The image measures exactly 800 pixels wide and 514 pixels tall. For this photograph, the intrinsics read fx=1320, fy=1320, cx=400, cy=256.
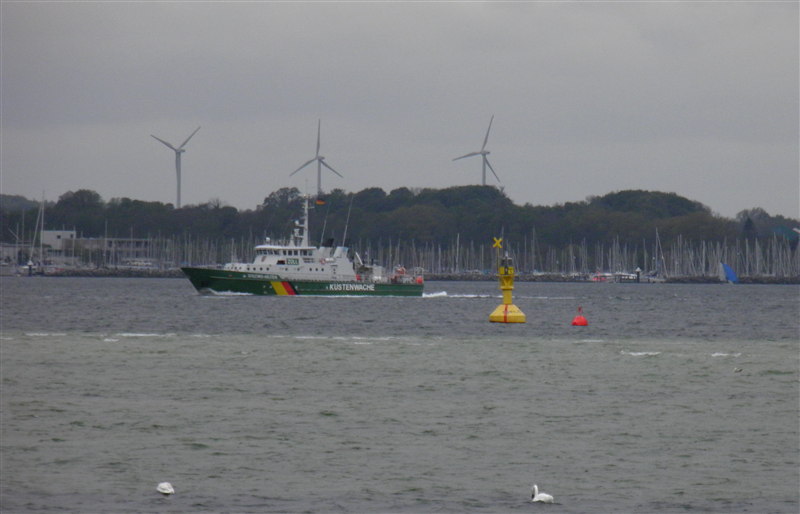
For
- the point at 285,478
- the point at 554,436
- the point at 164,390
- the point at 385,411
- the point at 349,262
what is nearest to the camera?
the point at 285,478

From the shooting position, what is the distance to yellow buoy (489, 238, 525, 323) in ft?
181

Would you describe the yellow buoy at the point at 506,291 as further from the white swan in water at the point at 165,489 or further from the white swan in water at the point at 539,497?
the white swan in water at the point at 165,489

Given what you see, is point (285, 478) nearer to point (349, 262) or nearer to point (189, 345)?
point (189, 345)

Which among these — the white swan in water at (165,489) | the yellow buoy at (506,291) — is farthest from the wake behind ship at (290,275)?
the white swan in water at (165,489)

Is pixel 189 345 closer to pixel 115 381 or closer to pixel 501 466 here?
pixel 115 381

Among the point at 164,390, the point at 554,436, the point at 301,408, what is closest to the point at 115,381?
the point at 164,390

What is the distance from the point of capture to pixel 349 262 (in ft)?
371

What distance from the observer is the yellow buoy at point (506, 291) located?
55291mm

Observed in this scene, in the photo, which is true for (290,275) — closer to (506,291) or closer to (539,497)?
(506,291)

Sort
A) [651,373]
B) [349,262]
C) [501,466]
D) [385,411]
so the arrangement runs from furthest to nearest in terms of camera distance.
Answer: [349,262] < [651,373] < [385,411] < [501,466]

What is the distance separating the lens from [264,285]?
108250mm

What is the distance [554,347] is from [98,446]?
103 feet

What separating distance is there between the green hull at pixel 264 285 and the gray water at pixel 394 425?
5153 centimetres

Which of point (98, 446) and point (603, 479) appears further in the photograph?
point (98, 446)
